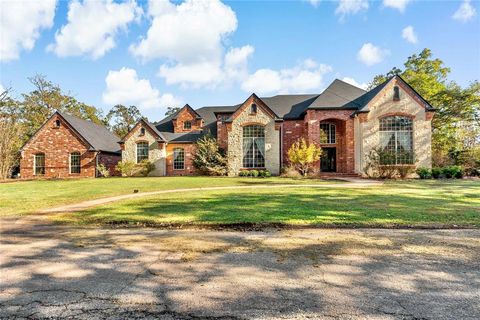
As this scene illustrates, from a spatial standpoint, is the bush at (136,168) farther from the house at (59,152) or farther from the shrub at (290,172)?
the shrub at (290,172)

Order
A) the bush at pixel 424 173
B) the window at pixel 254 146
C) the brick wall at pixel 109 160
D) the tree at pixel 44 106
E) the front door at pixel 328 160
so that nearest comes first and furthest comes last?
1. the bush at pixel 424 173
2. the window at pixel 254 146
3. the front door at pixel 328 160
4. the brick wall at pixel 109 160
5. the tree at pixel 44 106

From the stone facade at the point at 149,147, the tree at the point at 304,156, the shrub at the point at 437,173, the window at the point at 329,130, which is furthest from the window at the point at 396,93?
the stone facade at the point at 149,147

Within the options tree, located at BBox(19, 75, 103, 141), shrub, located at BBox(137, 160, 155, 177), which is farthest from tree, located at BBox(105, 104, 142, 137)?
shrub, located at BBox(137, 160, 155, 177)

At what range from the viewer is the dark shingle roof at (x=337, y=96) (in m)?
25.1

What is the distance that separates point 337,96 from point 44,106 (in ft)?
153

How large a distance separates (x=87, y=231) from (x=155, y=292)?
159 inches

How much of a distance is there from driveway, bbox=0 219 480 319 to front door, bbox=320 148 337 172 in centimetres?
2160

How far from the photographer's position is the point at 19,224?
7.46 metres

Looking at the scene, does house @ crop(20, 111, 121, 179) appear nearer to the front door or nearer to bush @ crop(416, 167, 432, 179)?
the front door

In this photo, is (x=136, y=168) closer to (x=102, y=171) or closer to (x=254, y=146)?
(x=102, y=171)

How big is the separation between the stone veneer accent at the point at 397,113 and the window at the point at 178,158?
1674cm

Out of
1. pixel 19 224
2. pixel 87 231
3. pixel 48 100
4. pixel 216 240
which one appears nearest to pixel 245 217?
pixel 216 240

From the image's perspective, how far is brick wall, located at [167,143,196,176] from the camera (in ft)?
93.6

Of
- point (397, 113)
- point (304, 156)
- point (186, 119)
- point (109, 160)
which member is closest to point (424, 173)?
point (397, 113)
